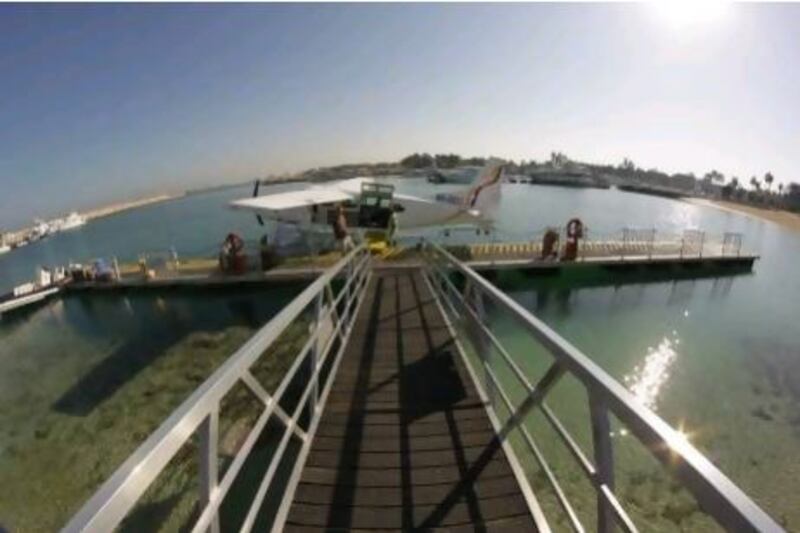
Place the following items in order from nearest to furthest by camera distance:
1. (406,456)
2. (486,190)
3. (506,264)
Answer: (406,456), (506,264), (486,190)

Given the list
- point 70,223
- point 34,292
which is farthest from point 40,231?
point 34,292

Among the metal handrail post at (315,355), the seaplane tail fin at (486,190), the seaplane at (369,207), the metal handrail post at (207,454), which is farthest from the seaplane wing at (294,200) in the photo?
the metal handrail post at (207,454)

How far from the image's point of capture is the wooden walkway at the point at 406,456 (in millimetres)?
2699

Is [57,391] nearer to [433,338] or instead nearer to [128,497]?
[433,338]

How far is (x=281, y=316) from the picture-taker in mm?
2785

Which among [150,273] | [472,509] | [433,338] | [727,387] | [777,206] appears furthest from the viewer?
[777,206]

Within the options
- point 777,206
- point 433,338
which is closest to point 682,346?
point 433,338

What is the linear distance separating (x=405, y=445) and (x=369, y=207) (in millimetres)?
15522

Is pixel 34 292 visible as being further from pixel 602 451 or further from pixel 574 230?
pixel 602 451

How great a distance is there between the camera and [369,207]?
18516 mm

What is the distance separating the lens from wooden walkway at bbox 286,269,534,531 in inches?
106

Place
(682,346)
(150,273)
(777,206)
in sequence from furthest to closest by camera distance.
Result: (777,206), (150,273), (682,346)

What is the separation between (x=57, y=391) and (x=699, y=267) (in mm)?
22022

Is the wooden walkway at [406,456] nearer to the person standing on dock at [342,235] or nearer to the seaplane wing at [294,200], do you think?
the person standing on dock at [342,235]
